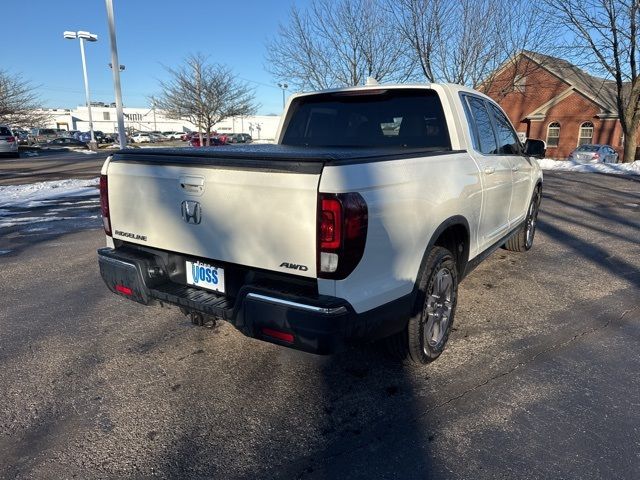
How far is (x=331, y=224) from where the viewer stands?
219 cm

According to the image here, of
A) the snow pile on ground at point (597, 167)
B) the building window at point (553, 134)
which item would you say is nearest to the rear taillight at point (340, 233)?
the snow pile on ground at point (597, 167)

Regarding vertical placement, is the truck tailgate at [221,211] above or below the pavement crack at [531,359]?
above

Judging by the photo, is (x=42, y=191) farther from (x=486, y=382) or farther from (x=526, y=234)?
(x=486, y=382)

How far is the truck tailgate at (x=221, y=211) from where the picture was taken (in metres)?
2.28

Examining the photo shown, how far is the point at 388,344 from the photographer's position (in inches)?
118

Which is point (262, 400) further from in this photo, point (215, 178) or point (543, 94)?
point (543, 94)

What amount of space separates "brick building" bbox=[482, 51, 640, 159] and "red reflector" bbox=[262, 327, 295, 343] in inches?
1183

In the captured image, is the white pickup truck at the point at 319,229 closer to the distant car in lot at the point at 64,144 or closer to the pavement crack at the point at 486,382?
the pavement crack at the point at 486,382

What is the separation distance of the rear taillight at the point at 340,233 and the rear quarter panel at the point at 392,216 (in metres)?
0.04

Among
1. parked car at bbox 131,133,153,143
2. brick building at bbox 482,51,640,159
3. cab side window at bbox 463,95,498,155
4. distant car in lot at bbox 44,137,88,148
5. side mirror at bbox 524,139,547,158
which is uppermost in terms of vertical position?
brick building at bbox 482,51,640,159

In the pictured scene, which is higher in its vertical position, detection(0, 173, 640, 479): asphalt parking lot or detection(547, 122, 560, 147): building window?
detection(547, 122, 560, 147): building window

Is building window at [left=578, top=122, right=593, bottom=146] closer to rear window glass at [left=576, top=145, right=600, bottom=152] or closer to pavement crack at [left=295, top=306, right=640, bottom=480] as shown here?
rear window glass at [left=576, top=145, right=600, bottom=152]

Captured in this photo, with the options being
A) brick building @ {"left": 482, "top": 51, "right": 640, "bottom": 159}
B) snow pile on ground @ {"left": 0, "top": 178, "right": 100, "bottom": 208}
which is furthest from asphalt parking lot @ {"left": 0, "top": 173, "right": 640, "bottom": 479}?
brick building @ {"left": 482, "top": 51, "right": 640, "bottom": 159}

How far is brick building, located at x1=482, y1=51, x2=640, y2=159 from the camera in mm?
30734
